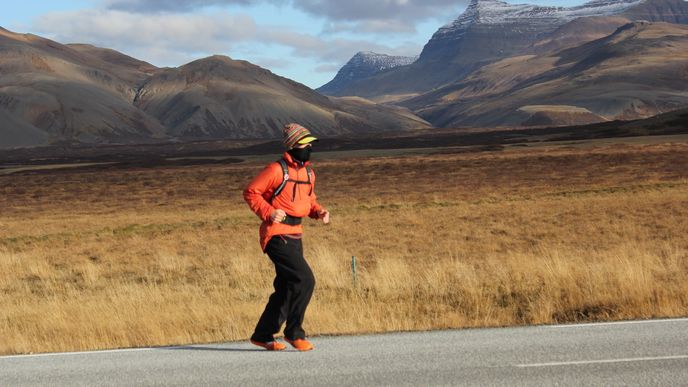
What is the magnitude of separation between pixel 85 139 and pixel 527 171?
155m

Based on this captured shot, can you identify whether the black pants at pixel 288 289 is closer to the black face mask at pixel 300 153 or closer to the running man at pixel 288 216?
the running man at pixel 288 216

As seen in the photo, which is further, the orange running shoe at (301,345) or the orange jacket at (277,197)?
the orange running shoe at (301,345)

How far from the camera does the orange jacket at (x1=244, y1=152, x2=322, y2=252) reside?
829 cm

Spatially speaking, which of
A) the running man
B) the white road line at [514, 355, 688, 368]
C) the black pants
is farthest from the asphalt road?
the running man

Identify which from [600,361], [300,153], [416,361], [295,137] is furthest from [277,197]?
[600,361]

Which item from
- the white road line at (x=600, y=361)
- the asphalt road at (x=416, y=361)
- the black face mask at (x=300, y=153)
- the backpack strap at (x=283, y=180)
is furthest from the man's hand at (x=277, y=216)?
the white road line at (x=600, y=361)

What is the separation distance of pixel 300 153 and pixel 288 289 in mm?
1313

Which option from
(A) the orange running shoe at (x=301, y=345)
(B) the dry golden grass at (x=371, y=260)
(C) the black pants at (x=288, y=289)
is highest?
(C) the black pants at (x=288, y=289)

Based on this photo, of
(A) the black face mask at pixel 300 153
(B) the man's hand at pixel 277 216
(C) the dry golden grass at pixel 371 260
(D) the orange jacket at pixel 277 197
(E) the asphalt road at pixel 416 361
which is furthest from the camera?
(C) the dry golden grass at pixel 371 260

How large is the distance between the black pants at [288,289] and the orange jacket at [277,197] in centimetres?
10

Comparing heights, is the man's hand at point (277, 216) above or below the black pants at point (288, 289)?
above

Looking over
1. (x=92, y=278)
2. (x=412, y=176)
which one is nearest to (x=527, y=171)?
(x=412, y=176)

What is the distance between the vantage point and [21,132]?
182750mm

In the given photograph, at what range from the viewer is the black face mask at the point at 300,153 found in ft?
27.7
